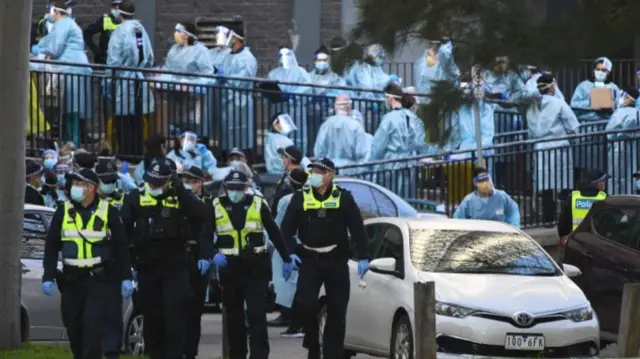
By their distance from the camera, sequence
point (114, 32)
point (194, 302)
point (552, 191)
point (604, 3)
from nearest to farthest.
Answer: point (604, 3) → point (194, 302) → point (552, 191) → point (114, 32)

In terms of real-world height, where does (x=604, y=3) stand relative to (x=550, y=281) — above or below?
above

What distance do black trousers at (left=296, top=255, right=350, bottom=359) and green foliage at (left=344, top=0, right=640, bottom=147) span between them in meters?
2.97

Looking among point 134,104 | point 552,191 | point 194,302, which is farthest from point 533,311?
point 134,104

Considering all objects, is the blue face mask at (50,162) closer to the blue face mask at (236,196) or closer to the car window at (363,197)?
the car window at (363,197)

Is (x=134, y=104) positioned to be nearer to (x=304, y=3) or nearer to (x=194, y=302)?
(x=304, y=3)

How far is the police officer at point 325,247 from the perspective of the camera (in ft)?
50.9

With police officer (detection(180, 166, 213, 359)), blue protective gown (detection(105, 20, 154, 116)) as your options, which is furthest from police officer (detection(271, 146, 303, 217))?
blue protective gown (detection(105, 20, 154, 116))

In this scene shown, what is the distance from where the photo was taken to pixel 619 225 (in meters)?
17.6

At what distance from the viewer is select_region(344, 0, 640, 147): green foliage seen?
12.7 m

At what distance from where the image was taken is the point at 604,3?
504 inches

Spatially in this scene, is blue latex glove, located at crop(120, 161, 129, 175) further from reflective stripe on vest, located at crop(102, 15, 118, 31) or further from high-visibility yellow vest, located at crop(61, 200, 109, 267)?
high-visibility yellow vest, located at crop(61, 200, 109, 267)

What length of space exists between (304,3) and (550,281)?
53.9 feet

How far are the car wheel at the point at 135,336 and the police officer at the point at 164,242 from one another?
1.94 metres

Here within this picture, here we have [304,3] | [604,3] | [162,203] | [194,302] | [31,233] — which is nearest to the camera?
[604,3]
